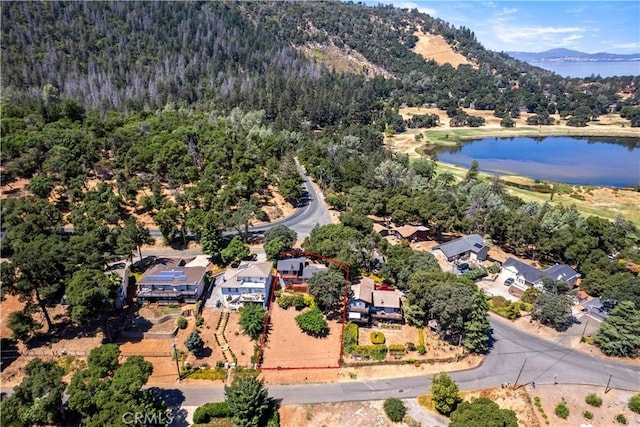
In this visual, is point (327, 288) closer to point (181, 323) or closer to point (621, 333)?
point (181, 323)

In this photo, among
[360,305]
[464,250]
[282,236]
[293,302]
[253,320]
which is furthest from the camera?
[464,250]

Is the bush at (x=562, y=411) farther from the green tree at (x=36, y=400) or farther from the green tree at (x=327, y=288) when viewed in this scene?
the green tree at (x=36, y=400)

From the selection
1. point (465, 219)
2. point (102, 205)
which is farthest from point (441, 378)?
A: point (102, 205)

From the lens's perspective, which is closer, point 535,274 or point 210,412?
point 210,412

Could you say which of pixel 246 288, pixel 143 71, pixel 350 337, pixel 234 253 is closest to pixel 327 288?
pixel 350 337

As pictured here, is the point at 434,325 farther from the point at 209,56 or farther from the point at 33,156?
the point at 209,56

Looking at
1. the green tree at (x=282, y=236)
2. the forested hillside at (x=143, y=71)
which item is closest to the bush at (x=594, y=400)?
the green tree at (x=282, y=236)
